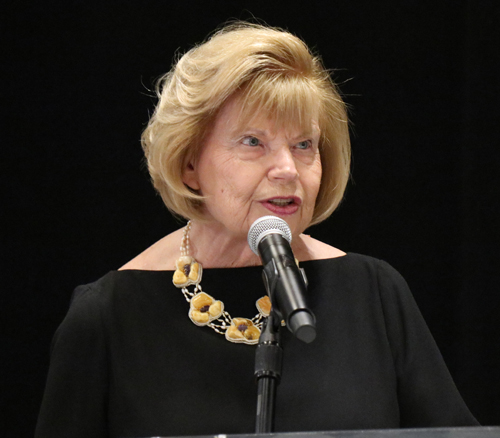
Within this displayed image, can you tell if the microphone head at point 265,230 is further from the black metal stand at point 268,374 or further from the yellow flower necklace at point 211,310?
the yellow flower necklace at point 211,310

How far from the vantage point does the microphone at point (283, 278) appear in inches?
40.2

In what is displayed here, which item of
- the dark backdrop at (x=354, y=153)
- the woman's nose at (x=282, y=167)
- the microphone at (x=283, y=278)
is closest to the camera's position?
the microphone at (x=283, y=278)

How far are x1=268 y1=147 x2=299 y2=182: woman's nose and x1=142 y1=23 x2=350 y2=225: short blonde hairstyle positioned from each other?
70 millimetres

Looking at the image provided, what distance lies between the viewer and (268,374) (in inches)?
44.2

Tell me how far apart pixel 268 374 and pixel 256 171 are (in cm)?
59

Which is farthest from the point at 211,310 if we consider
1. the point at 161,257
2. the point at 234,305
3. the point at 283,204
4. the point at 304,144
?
the point at 304,144

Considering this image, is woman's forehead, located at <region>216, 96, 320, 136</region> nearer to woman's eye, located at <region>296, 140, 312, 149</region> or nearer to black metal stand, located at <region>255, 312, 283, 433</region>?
woman's eye, located at <region>296, 140, 312, 149</region>

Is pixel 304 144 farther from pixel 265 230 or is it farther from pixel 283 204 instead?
pixel 265 230

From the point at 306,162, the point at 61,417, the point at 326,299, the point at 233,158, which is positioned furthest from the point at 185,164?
the point at 61,417

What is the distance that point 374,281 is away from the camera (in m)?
1.82

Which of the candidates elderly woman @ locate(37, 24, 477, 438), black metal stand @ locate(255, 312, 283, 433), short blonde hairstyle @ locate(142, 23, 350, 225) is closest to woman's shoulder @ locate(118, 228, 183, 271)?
elderly woman @ locate(37, 24, 477, 438)

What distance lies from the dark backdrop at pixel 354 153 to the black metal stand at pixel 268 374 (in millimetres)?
1247

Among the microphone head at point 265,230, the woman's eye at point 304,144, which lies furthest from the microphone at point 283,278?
the woman's eye at point 304,144

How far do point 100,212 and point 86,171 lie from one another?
14cm
